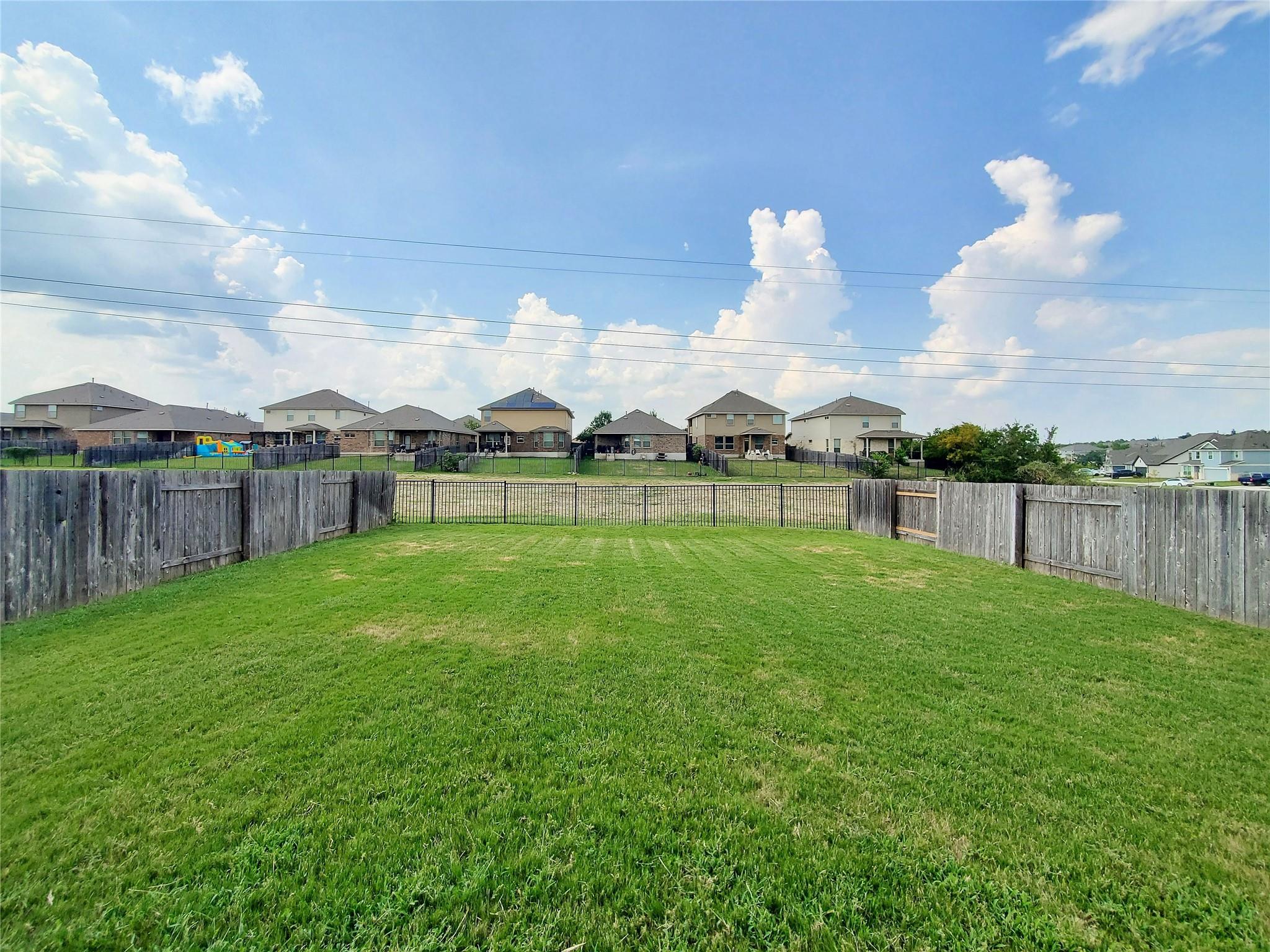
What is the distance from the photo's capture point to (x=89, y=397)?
1994 inches

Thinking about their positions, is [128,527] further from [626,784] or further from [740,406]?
[740,406]

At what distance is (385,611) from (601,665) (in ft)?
10.4

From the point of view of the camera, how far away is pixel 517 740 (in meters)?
3.40

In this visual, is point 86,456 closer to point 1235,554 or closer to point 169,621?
point 169,621

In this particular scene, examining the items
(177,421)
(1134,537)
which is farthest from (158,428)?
(1134,537)

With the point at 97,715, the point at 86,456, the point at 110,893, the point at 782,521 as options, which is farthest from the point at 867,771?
the point at 86,456

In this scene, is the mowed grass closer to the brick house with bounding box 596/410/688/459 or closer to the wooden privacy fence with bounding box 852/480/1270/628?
the wooden privacy fence with bounding box 852/480/1270/628

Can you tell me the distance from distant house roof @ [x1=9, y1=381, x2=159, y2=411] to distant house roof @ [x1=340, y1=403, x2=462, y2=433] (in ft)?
73.3

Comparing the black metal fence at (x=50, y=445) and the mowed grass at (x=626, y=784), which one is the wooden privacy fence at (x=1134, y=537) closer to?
the mowed grass at (x=626, y=784)

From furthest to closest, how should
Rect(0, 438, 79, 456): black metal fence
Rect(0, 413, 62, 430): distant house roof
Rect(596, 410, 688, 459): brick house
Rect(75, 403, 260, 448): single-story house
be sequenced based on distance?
Rect(596, 410, 688, 459): brick house, Rect(0, 413, 62, 430): distant house roof, Rect(75, 403, 260, 448): single-story house, Rect(0, 438, 79, 456): black metal fence

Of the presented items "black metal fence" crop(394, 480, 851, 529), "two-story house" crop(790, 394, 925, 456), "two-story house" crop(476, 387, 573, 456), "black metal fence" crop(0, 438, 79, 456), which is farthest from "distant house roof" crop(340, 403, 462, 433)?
"two-story house" crop(790, 394, 925, 456)

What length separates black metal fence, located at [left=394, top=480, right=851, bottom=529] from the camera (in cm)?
1700

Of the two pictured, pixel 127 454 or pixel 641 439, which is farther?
pixel 641 439

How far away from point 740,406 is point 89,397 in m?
64.4
